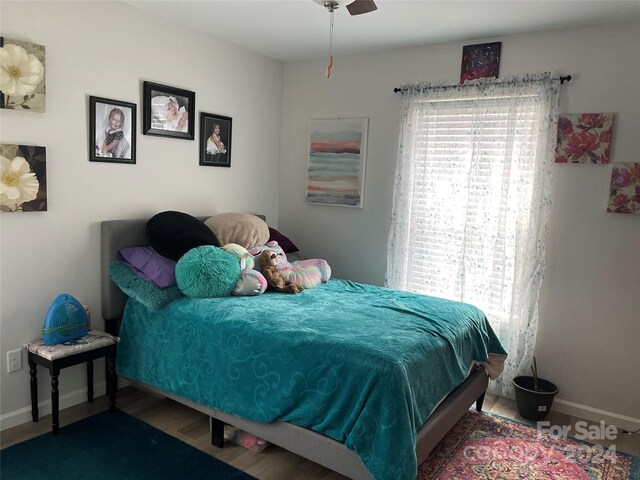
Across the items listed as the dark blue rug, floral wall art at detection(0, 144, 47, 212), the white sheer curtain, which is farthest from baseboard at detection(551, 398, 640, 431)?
floral wall art at detection(0, 144, 47, 212)

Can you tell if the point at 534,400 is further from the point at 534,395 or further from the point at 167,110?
the point at 167,110

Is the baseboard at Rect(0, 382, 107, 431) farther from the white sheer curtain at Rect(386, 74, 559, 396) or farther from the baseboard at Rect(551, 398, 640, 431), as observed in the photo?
the baseboard at Rect(551, 398, 640, 431)

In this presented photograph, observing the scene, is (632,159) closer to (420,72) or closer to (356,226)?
(420,72)

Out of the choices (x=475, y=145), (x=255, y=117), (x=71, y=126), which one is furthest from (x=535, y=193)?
(x=71, y=126)

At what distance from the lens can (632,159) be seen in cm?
301

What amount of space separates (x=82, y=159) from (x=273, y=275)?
1.39m

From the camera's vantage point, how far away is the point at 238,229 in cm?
354

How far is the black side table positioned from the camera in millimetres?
2596

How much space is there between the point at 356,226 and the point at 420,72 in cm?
133

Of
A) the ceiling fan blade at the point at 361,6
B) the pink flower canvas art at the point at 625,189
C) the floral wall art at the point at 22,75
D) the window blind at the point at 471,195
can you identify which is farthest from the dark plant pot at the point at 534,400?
the floral wall art at the point at 22,75

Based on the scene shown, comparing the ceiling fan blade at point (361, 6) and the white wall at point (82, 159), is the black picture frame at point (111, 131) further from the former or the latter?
the ceiling fan blade at point (361, 6)

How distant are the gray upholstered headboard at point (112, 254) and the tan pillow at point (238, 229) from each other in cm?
60

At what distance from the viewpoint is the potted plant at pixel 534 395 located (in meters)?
3.12

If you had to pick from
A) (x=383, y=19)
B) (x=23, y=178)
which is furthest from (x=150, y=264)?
(x=383, y=19)
